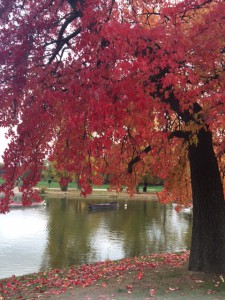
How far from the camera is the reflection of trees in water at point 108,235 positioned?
19.8 meters

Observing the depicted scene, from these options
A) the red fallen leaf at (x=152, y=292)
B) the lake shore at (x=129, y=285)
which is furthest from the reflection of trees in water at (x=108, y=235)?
the red fallen leaf at (x=152, y=292)

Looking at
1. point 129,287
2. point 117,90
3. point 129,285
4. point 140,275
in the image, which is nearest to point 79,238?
point 140,275

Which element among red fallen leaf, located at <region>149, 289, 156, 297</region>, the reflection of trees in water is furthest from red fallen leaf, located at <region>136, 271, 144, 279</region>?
the reflection of trees in water

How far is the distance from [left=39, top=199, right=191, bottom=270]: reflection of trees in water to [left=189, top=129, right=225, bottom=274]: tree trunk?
8.90 meters

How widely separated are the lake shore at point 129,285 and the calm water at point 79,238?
5.19 metres

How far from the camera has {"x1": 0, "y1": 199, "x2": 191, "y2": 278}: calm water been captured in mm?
18625

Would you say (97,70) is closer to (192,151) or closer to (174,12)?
(174,12)

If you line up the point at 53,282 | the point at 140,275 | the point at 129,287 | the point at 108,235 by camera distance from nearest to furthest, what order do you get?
1. the point at 129,287
2. the point at 140,275
3. the point at 53,282
4. the point at 108,235

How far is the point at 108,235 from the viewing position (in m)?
25.5

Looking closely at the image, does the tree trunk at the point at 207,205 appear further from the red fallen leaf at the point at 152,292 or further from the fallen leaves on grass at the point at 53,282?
the red fallen leaf at the point at 152,292

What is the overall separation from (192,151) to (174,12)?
12.3ft

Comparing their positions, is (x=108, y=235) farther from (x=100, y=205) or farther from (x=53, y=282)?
(x=100, y=205)

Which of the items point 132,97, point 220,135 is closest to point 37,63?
point 132,97

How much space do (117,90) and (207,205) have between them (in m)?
4.69
